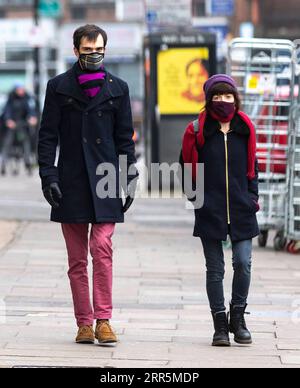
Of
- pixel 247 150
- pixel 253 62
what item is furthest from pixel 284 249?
pixel 247 150

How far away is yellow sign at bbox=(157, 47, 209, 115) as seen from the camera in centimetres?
1989

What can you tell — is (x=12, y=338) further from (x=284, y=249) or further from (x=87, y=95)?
(x=284, y=249)

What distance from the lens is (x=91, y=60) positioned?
7215 millimetres

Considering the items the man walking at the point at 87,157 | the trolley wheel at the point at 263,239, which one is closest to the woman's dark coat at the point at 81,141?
the man walking at the point at 87,157

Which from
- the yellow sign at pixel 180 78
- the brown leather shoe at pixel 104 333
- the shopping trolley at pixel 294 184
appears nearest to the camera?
the brown leather shoe at pixel 104 333

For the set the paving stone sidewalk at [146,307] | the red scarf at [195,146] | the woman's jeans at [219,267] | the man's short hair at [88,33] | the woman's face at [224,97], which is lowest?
the paving stone sidewalk at [146,307]

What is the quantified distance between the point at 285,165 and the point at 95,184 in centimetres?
571

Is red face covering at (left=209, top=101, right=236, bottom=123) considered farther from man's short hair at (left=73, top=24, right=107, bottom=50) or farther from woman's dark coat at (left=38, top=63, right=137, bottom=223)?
man's short hair at (left=73, top=24, right=107, bottom=50)

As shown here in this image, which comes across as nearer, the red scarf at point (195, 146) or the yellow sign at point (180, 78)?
the red scarf at point (195, 146)

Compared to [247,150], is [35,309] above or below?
below

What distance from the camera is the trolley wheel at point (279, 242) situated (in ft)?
40.7

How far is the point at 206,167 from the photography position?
729 cm

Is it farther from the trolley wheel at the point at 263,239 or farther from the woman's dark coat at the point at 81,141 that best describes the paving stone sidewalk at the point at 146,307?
the woman's dark coat at the point at 81,141
